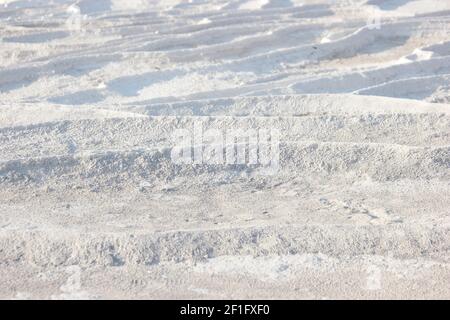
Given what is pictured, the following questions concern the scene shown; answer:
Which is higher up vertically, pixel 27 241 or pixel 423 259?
pixel 27 241

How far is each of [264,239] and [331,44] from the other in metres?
6.56

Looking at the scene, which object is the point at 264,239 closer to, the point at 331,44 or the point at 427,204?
the point at 427,204

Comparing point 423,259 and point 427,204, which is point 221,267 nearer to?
point 423,259

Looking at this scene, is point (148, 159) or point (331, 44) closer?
point (148, 159)

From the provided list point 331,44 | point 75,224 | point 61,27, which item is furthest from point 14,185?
point 61,27

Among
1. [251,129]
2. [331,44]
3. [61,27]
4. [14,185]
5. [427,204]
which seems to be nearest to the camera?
[427,204]

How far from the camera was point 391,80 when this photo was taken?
326 inches

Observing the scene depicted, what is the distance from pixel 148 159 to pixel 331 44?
220 inches

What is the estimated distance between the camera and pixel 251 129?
5785 millimetres
